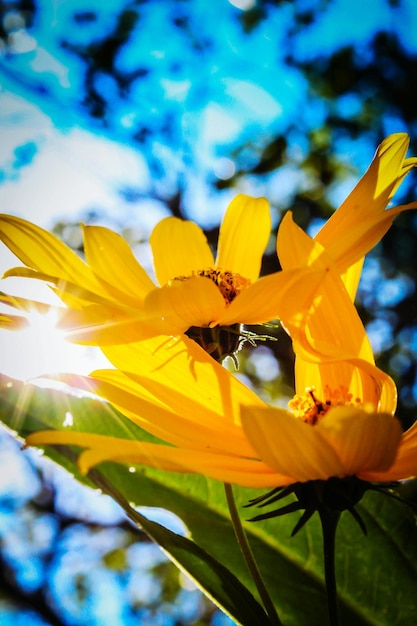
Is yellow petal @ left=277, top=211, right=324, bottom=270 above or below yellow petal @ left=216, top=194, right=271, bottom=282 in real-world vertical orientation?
below

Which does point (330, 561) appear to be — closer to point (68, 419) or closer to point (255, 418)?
point (255, 418)

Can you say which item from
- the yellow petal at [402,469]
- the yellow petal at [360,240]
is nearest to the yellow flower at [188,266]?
the yellow petal at [360,240]

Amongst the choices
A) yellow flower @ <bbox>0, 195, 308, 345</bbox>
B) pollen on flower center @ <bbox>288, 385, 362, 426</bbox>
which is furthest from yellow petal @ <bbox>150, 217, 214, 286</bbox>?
pollen on flower center @ <bbox>288, 385, 362, 426</bbox>

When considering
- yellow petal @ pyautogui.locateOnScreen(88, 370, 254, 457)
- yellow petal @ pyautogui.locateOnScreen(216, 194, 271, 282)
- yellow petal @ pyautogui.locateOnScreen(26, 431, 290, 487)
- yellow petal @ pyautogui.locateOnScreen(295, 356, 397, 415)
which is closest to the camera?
yellow petal @ pyautogui.locateOnScreen(26, 431, 290, 487)

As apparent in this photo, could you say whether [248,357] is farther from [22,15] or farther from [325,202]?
[22,15]

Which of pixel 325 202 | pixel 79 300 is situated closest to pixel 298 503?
pixel 79 300

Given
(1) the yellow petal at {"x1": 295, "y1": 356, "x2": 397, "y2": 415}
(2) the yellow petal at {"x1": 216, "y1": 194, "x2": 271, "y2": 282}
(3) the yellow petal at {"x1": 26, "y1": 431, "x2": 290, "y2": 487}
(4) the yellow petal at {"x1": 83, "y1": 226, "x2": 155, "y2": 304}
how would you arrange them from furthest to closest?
(2) the yellow petal at {"x1": 216, "y1": 194, "x2": 271, "y2": 282} < (4) the yellow petal at {"x1": 83, "y1": 226, "x2": 155, "y2": 304} < (1) the yellow petal at {"x1": 295, "y1": 356, "x2": 397, "y2": 415} < (3) the yellow petal at {"x1": 26, "y1": 431, "x2": 290, "y2": 487}

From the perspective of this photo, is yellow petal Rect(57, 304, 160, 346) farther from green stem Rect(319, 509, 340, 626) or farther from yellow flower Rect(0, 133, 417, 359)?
green stem Rect(319, 509, 340, 626)

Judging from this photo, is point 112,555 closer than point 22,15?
No
